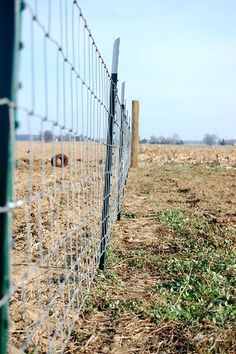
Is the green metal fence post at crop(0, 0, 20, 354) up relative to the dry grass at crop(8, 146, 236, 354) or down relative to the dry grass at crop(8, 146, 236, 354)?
up

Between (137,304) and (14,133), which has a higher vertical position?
(14,133)

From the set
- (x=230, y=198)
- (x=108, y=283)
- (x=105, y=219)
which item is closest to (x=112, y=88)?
(x=105, y=219)

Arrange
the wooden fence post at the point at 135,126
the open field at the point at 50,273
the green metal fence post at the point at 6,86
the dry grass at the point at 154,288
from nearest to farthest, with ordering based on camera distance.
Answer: the green metal fence post at the point at 6,86, the open field at the point at 50,273, the dry grass at the point at 154,288, the wooden fence post at the point at 135,126

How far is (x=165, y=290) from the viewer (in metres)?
3.19

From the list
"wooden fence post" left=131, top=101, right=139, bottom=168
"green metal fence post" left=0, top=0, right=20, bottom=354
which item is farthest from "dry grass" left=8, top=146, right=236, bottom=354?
"wooden fence post" left=131, top=101, right=139, bottom=168

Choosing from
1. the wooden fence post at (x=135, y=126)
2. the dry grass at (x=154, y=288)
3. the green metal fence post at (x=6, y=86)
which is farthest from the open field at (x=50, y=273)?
the wooden fence post at (x=135, y=126)

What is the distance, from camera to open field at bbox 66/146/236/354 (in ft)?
8.09

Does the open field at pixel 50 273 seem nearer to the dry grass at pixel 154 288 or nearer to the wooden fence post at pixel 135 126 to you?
the dry grass at pixel 154 288

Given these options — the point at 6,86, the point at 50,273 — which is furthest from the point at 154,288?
the point at 6,86

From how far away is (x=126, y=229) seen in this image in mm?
5160

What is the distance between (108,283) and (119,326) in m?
0.66

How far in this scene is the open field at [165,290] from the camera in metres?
2.47

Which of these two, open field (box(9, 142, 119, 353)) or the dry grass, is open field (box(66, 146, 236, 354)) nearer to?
the dry grass

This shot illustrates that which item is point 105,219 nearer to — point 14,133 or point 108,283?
point 108,283
